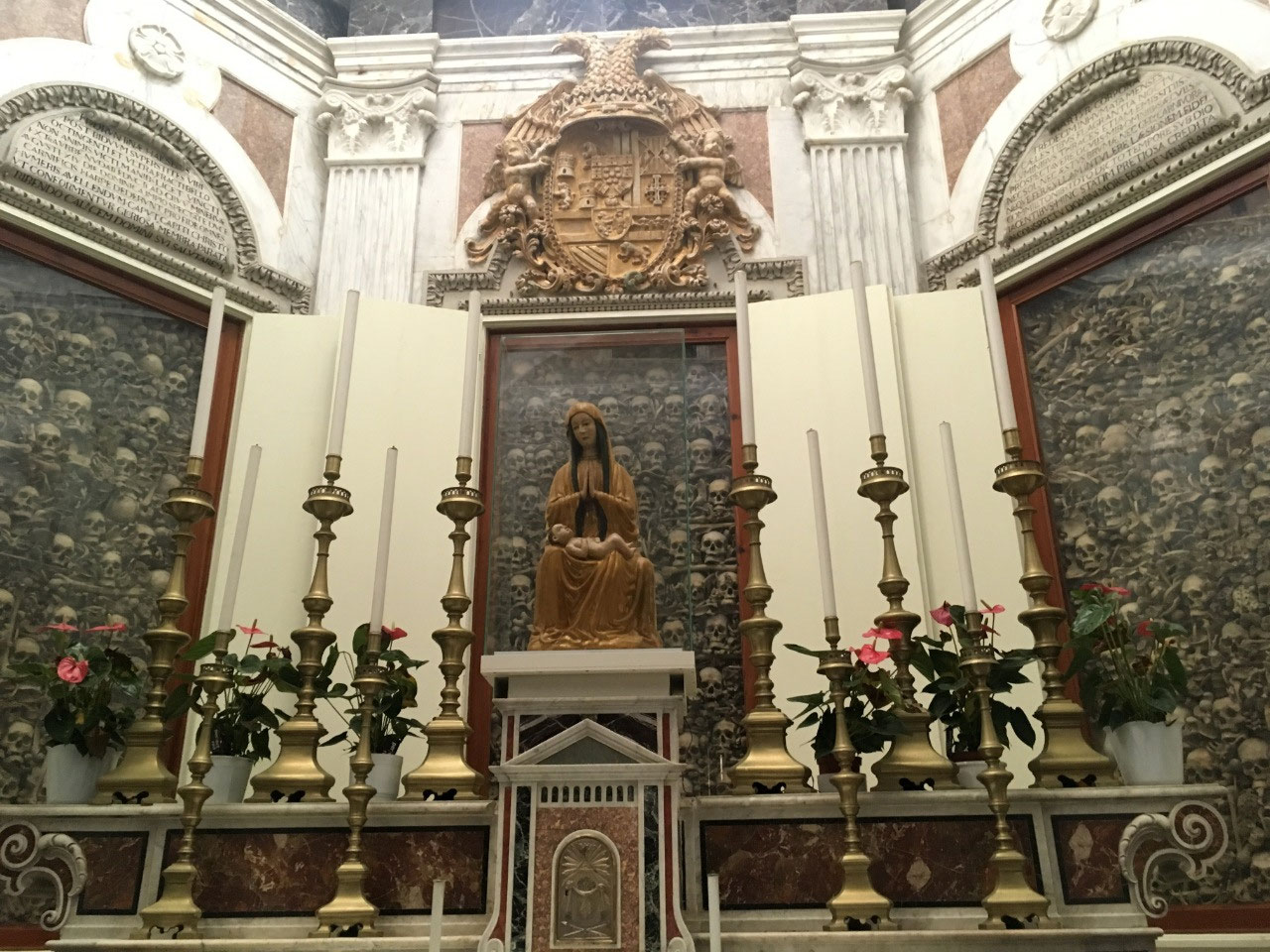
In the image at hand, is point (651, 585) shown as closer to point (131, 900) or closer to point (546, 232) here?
point (131, 900)

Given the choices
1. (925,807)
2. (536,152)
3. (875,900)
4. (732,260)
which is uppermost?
(536,152)

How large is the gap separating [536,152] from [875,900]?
529cm

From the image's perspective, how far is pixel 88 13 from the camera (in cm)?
583

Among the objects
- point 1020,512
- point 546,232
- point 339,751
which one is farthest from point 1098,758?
point 546,232

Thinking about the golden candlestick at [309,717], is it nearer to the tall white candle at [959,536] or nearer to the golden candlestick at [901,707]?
the golden candlestick at [901,707]

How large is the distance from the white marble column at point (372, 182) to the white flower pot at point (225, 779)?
356 centimetres

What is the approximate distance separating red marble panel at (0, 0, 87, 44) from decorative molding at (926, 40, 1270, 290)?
488 cm

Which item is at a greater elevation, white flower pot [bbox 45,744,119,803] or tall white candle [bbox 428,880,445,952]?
white flower pot [bbox 45,744,119,803]

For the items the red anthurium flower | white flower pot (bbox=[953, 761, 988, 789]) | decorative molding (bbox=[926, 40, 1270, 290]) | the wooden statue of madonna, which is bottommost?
white flower pot (bbox=[953, 761, 988, 789])

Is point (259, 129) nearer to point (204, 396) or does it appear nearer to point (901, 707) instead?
point (204, 396)

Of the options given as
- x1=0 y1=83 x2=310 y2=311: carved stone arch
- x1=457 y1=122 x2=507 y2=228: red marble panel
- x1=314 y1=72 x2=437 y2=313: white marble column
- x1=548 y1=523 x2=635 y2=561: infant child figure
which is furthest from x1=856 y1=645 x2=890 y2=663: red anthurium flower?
x1=457 y1=122 x2=507 y2=228: red marble panel

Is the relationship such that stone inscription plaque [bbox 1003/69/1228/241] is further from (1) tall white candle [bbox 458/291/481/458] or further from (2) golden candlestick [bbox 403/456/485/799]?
(2) golden candlestick [bbox 403/456/485/799]

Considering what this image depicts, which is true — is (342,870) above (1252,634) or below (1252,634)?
below

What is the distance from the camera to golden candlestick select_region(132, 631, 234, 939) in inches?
102
